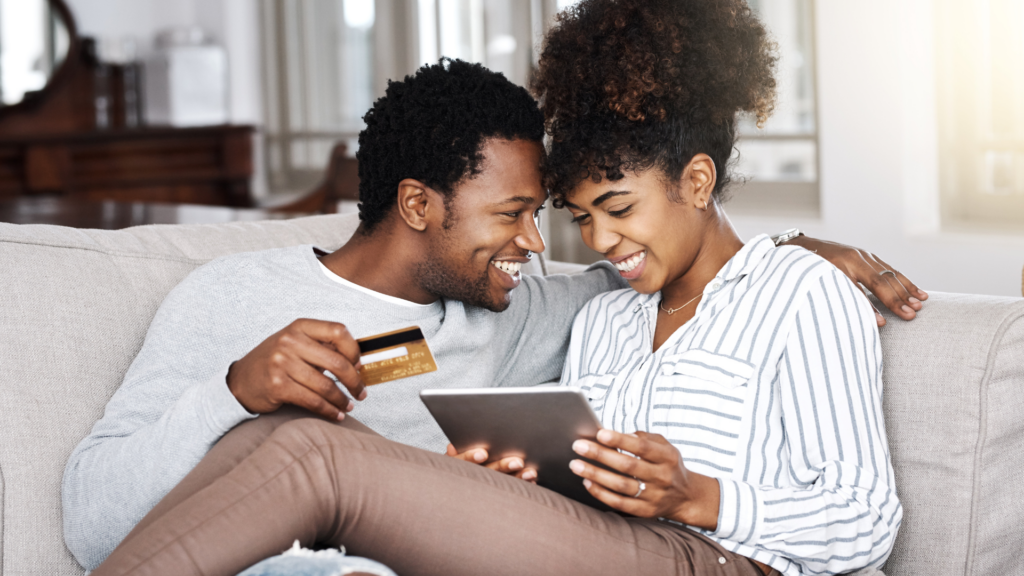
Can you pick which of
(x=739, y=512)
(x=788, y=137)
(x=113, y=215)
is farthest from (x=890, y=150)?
Result: (x=113, y=215)

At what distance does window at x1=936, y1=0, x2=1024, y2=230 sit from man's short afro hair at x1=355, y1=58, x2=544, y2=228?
1490mm

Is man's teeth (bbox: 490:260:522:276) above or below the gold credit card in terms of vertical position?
above

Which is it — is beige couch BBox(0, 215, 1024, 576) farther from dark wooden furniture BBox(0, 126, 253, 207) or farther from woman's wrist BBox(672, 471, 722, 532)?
dark wooden furniture BBox(0, 126, 253, 207)

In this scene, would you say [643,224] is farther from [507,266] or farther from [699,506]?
[699,506]

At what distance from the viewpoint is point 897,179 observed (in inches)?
94.1

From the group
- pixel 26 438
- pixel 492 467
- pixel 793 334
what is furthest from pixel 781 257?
pixel 26 438

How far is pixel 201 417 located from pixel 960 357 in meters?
0.94

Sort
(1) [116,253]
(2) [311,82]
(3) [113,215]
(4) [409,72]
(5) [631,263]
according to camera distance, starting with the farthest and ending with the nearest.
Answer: (2) [311,82], (4) [409,72], (3) [113,215], (1) [116,253], (5) [631,263]

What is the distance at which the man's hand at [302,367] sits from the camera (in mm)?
1061

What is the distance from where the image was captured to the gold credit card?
1137 mm

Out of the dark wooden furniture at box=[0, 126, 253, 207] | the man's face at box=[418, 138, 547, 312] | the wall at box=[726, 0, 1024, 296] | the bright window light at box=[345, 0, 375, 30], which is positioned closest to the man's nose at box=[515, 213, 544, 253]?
the man's face at box=[418, 138, 547, 312]

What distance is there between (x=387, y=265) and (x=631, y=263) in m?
0.37

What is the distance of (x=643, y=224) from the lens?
1.26 metres

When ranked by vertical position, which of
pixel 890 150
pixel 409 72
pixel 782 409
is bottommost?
pixel 782 409
